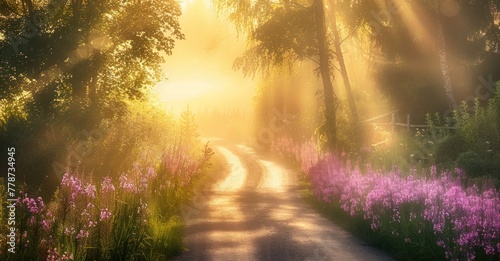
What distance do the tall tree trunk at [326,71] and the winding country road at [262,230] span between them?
316 cm

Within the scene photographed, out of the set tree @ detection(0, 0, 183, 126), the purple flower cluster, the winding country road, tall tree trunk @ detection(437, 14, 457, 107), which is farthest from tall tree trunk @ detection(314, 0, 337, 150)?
tall tree trunk @ detection(437, 14, 457, 107)

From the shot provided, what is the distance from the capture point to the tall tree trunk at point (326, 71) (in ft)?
61.8

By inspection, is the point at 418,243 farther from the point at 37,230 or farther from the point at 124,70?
the point at 124,70

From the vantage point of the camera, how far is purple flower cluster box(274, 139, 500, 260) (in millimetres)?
7621

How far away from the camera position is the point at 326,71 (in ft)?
62.6

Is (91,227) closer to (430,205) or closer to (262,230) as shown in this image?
(262,230)

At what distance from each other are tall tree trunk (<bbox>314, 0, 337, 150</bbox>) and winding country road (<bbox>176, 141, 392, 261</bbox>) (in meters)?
3.16

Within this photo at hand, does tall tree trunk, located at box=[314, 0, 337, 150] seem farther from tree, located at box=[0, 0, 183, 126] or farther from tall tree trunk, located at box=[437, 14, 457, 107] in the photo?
tall tree trunk, located at box=[437, 14, 457, 107]

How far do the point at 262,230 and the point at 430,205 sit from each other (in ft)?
11.5

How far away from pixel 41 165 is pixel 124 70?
9834mm

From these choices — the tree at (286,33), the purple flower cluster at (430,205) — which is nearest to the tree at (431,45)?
the tree at (286,33)

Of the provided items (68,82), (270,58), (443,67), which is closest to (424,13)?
(443,67)

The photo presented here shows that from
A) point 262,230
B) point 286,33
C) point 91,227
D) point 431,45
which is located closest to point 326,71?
point 286,33

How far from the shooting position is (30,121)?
512 inches
